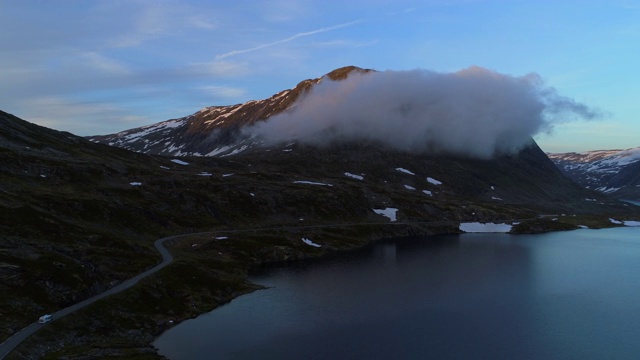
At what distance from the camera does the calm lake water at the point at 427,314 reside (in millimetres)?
71062

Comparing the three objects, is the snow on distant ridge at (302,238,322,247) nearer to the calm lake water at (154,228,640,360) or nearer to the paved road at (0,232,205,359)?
the calm lake water at (154,228,640,360)

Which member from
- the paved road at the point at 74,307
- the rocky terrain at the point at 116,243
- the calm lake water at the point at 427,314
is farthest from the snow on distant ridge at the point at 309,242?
the paved road at the point at 74,307

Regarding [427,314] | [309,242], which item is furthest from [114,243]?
[427,314]

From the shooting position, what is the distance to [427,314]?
88.8 m

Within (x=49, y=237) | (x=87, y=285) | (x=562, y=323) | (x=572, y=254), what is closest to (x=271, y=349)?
(x=87, y=285)

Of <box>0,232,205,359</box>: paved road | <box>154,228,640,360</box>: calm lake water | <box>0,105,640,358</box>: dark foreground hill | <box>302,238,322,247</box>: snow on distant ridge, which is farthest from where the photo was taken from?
<box>302,238,322,247</box>: snow on distant ridge

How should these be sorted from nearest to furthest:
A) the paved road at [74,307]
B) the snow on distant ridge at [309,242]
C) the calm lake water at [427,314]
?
the paved road at [74,307]
the calm lake water at [427,314]
the snow on distant ridge at [309,242]

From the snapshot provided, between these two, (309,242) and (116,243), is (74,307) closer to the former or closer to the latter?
(116,243)

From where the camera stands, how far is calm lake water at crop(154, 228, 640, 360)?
71.1 m

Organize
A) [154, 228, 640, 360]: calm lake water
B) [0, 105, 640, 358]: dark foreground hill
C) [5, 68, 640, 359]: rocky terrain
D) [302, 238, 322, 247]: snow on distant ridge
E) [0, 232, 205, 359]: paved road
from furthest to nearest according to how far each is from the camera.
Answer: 1. [302, 238, 322, 247]: snow on distant ridge
2. [0, 105, 640, 358]: dark foreground hill
3. [5, 68, 640, 359]: rocky terrain
4. [154, 228, 640, 360]: calm lake water
5. [0, 232, 205, 359]: paved road

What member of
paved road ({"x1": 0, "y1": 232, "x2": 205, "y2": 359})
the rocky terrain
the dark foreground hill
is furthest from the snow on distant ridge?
paved road ({"x1": 0, "y1": 232, "x2": 205, "y2": 359})

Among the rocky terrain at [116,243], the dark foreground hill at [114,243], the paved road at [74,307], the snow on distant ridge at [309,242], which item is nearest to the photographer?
the paved road at [74,307]

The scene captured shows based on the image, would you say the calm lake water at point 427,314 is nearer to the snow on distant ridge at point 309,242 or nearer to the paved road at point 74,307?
the paved road at point 74,307

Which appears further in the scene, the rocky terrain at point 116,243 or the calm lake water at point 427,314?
the rocky terrain at point 116,243
